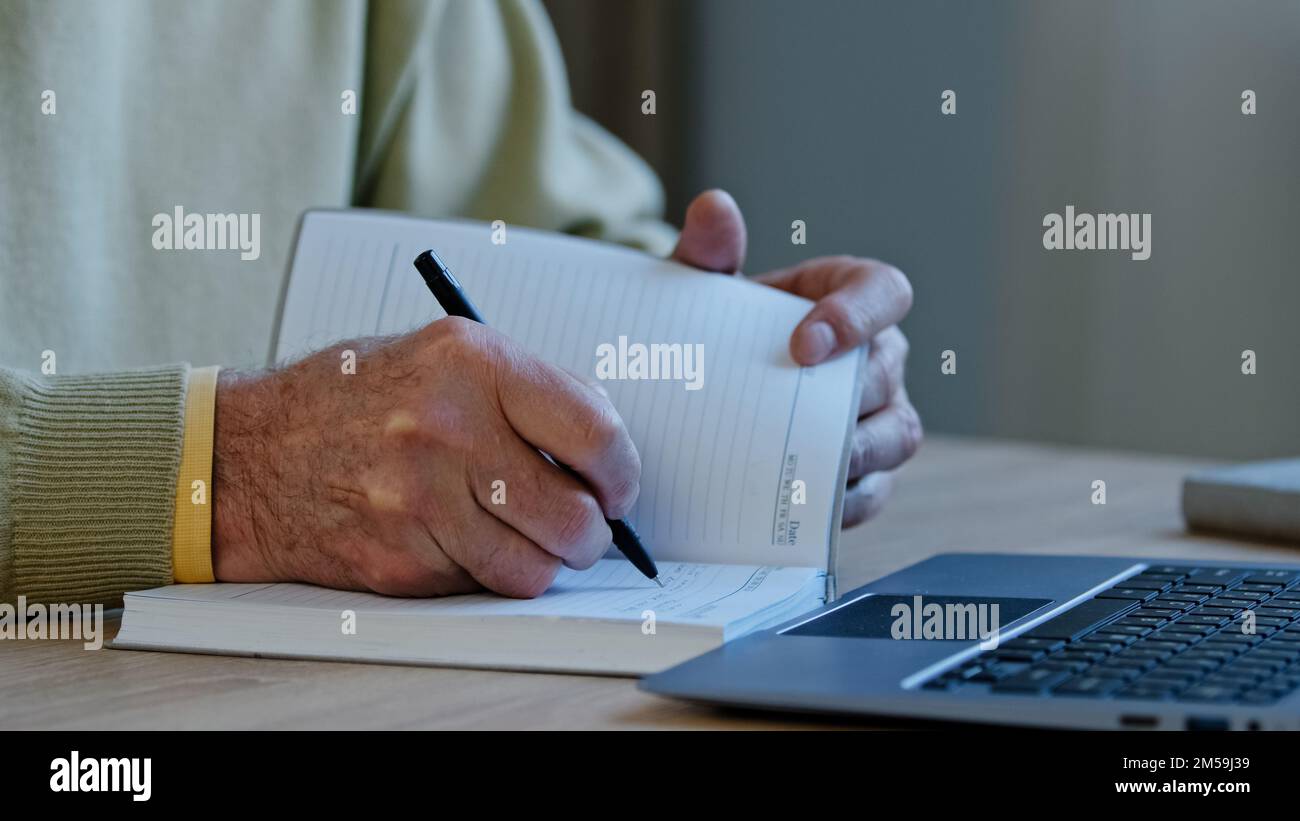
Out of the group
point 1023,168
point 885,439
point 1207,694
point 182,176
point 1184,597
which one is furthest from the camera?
point 1023,168

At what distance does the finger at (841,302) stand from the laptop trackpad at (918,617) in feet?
0.57

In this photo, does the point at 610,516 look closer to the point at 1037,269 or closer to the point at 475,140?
the point at 475,140

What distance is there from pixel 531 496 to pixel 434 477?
0.05m

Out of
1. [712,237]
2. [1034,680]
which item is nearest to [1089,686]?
[1034,680]

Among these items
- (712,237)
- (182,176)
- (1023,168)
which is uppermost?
(1023,168)

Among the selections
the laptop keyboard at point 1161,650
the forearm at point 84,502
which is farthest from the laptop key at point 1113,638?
the forearm at point 84,502

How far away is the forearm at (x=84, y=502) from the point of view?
687mm

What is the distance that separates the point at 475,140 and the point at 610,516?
0.84 metres

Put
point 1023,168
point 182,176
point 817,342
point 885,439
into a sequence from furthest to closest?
point 1023,168, point 182,176, point 885,439, point 817,342

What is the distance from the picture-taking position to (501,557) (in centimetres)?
65

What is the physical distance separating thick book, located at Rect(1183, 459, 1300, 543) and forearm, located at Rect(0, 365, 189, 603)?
0.75 metres

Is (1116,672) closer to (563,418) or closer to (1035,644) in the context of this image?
(1035,644)

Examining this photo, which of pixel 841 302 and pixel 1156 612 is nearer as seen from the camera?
pixel 1156 612

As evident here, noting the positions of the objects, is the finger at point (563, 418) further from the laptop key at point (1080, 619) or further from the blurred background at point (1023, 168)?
the blurred background at point (1023, 168)
